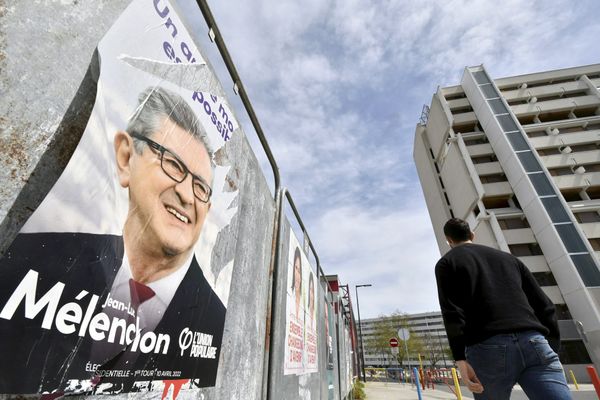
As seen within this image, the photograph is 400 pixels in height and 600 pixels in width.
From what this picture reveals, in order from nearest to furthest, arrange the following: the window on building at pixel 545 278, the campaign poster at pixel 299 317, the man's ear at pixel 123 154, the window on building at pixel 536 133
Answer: the man's ear at pixel 123 154 → the campaign poster at pixel 299 317 → the window on building at pixel 545 278 → the window on building at pixel 536 133

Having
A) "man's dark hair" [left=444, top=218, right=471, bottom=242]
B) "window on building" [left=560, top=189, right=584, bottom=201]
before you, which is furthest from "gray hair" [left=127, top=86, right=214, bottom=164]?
"window on building" [left=560, top=189, right=584, bottom=201]

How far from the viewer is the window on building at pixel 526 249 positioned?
25.3m

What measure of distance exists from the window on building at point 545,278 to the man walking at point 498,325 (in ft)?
95.2

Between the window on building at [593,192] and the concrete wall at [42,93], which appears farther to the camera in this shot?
the window on building at [593,192]

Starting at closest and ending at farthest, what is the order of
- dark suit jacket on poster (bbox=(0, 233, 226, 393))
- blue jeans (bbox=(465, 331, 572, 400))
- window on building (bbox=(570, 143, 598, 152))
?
dark suit jacket on poster (bbox=(0, 233, 226, 393))
blue jeans (bbox=(465, 331, 572, 400))
window on building (bbox=(570, 143, 598, 152))

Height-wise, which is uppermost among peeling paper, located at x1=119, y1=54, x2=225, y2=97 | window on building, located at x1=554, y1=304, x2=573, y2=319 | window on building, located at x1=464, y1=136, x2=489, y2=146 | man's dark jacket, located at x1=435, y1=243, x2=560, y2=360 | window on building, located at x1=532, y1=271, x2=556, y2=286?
window on building, located at x1=464, y1=136, x2=489, y2=146

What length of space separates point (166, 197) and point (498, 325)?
1.83 metres

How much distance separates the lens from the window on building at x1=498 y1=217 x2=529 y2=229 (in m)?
26.4

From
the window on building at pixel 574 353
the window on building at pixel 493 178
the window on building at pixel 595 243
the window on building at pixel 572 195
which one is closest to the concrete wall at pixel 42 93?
the window on building at pixel 574 353

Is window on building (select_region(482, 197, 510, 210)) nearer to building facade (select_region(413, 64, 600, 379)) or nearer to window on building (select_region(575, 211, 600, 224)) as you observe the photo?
building facade (select_region(413, 64, 600, 379))

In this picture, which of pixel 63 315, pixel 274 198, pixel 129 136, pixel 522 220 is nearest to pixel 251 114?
pixel 274 198

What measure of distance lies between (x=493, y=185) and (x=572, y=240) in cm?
779

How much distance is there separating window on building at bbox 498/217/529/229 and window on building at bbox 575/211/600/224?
3581 mm

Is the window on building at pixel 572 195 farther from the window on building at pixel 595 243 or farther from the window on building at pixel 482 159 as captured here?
the window on building at pixel 482 159
